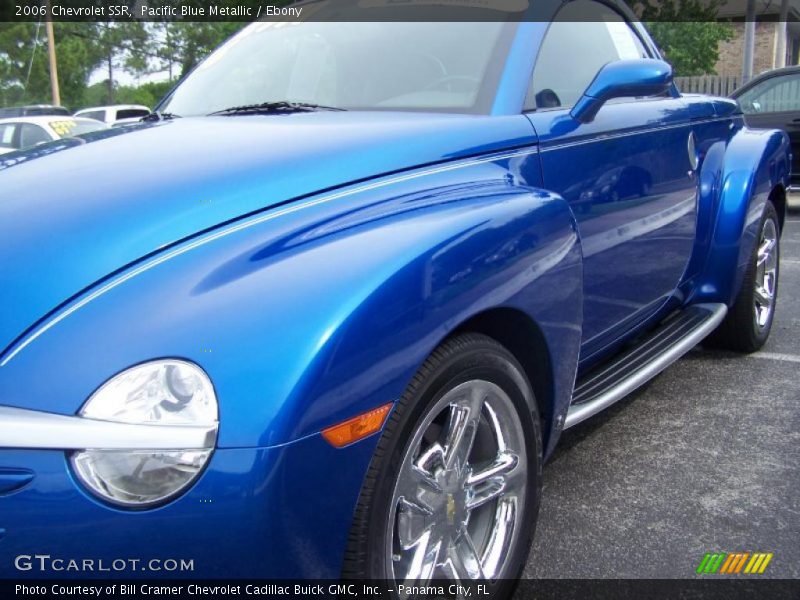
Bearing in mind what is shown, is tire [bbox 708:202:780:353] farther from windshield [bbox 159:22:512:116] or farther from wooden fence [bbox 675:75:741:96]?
wooden fence [bbox 675:75:741:96]

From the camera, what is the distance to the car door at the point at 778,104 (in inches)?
385

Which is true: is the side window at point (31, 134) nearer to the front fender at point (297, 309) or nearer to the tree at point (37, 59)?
the front fender at point (297, 309)

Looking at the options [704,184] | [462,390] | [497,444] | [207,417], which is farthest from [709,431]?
[207,417]

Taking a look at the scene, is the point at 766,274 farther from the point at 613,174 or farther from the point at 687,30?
the point at 687,30

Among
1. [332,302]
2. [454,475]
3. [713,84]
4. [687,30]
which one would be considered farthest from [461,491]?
[687,30]

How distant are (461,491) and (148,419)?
85 cm

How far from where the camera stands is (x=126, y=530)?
133 centimetres

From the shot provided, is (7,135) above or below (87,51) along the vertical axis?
below

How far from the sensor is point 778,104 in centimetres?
997

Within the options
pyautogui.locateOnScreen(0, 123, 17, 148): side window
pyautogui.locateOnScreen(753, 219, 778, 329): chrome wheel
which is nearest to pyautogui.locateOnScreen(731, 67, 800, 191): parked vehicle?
pyautogui.locateOnScreen(753, 219, 778, 329): chrome wheel

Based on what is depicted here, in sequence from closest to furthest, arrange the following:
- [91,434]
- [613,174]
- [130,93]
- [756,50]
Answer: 1. [91,434]
2. [613,174]
3. [756,50]
4. [130,93]

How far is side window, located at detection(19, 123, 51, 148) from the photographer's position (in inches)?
462

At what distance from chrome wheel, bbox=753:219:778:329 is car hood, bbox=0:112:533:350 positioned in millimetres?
2440

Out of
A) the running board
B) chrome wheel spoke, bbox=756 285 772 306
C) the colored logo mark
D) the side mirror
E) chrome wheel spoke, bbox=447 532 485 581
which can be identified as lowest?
the colored logo mark
